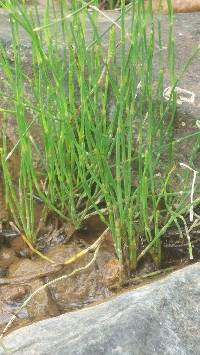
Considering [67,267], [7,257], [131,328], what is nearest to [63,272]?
[67,267]

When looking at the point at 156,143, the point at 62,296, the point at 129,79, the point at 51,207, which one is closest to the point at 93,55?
the point at 129,79

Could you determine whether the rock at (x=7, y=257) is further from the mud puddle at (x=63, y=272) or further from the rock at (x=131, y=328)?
the rock at (x=131, y=328)

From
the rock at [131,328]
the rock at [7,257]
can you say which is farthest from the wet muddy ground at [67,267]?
the rock at [131,328]

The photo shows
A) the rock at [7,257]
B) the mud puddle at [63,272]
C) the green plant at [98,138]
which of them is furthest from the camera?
the rock at [7,257]

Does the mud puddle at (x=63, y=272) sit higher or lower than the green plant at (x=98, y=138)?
lower

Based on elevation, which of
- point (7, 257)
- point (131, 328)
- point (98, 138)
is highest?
point (98, 138)

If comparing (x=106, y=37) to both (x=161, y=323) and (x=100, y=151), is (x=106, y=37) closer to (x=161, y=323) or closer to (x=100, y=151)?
(x=100, y=151)

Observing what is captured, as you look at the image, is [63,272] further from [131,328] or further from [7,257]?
[131,328]

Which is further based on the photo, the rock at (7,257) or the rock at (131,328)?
the rock at (7,257)

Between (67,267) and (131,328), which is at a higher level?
(131,328)
